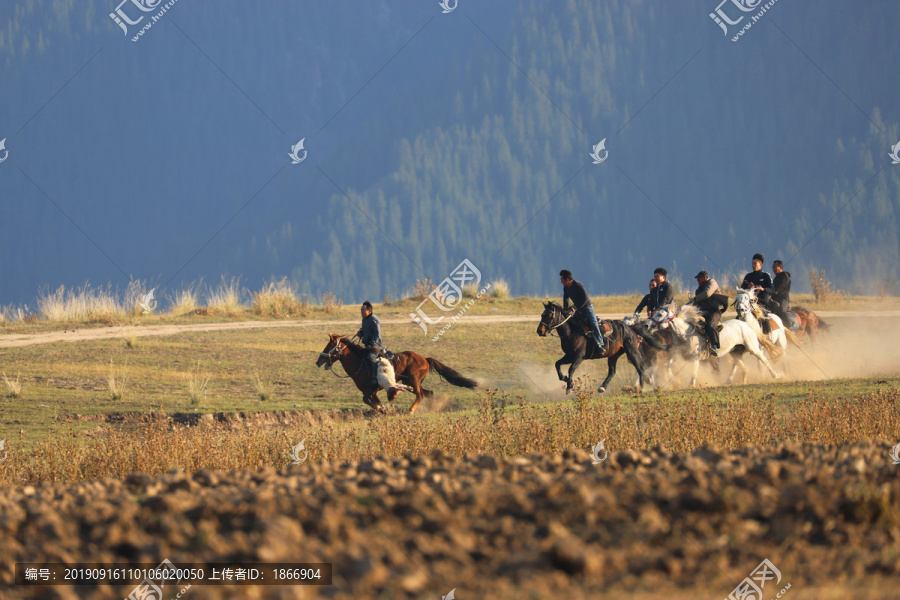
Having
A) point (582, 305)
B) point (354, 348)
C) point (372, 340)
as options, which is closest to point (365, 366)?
point (354, 348)

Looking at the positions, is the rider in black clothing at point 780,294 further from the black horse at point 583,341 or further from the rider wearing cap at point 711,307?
the black horse at point 583,341

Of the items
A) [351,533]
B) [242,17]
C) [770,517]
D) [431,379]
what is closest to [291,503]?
[351,533]

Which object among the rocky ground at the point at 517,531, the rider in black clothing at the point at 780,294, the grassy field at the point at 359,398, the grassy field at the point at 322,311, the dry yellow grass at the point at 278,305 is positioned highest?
the dry yellow grass at the point at 278,305

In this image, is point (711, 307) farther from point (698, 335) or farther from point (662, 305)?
point (662, 305)

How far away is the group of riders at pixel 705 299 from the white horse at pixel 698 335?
14 cm

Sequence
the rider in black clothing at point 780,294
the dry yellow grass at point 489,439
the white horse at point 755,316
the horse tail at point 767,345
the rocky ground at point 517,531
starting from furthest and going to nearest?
the rider in black clothing at point 780,294 < the horse tail at point 767,345 < the white horse at point 755,316 < the dry yellow grass at point 489,439 < the rocky ground at point 517,531

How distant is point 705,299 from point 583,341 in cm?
285

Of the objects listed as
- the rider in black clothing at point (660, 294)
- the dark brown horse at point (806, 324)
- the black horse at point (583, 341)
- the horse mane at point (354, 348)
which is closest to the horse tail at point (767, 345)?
the dark brown horse at point (806, 324)

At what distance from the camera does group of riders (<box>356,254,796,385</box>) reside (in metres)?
16.4

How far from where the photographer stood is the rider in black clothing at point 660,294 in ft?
61.3

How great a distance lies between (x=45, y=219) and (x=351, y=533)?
76645mm

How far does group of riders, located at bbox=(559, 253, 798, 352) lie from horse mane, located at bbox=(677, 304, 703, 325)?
12 cm

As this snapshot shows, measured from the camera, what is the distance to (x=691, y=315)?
61.8ft

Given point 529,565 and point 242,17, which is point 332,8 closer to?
point 242,17
